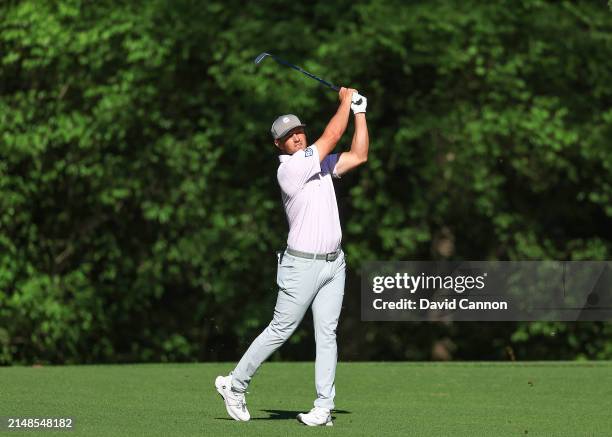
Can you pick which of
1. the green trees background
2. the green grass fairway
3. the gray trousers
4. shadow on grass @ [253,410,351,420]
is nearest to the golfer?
the gray trousers

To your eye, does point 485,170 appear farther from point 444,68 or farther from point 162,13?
point 162,13

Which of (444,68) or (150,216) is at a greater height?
(444,68)

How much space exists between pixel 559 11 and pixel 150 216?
5.58 m

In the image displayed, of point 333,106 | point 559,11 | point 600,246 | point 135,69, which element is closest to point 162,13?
point 135,69

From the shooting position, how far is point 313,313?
904 centimetres

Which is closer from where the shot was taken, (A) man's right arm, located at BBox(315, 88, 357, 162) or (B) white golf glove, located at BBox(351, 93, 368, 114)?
(A) man's right arm, located at BBox(315, 88, 357, 162)

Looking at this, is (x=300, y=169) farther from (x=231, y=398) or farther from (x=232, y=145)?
(x=232, y=145)

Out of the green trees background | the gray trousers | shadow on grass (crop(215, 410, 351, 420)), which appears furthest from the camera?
the green trees background

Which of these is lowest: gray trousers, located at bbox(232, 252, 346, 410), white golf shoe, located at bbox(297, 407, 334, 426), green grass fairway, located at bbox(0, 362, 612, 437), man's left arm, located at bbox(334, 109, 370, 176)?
green grass fairway, located at bbox(0, 362, 612, 437)

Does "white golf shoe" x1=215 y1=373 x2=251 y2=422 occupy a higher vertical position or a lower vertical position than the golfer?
lower

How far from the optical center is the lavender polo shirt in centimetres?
886

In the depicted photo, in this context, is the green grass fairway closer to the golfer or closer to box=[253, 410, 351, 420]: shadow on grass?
box=[253, 410, 351, 420]: shadow on grass

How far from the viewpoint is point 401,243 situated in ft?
56.2

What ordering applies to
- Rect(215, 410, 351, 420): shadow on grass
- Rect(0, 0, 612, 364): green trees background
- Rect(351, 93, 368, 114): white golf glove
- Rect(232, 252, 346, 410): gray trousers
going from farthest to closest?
1. Rect(0, 0, 612, 364): green trees background
2. Rect(215, 410, 351, 420): shadow on grass
3. Rect(351, 93, 368, 114): white golf glove
4. Rect(232, 252, 346, 410): gray trousers
